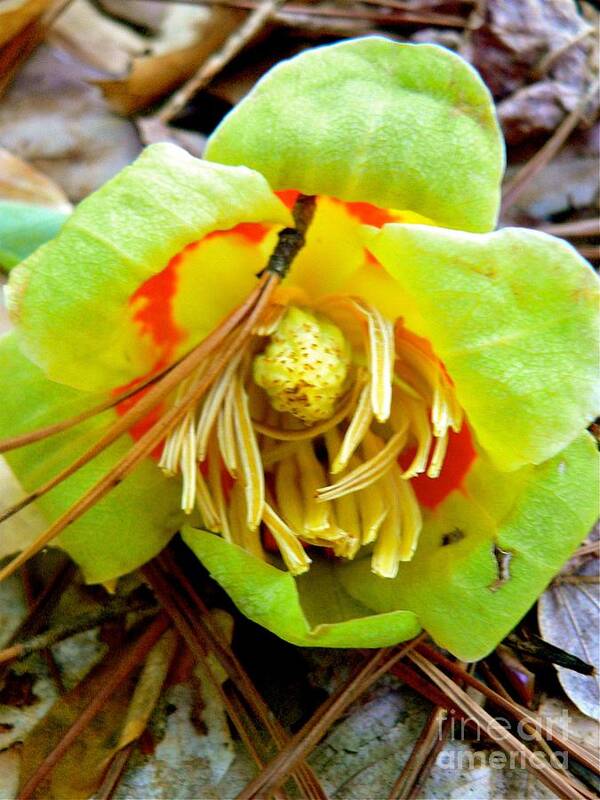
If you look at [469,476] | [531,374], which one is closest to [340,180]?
[531,374]

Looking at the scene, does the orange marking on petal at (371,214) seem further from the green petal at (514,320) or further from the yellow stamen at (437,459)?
the yellow stamen at (437,459)

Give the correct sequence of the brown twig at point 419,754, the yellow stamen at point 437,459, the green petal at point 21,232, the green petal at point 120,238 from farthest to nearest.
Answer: the green petal at point 21,232 → the brown twig at point 419,754 → the yellow stamen at point 437,459 → the green petal at point 120,238

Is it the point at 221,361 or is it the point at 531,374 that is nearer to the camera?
the point at 531,374

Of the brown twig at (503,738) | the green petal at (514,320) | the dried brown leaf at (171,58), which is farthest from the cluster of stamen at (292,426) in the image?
the dried brown leaf at (171,58)

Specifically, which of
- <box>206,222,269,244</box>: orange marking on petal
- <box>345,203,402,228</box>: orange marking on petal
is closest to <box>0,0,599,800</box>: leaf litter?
<box>206,222,269,244</box>: orange marking on petal

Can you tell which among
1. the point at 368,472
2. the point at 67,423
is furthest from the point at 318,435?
the point at 67,423

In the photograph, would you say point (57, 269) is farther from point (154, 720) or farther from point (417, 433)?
point (154, 720)
